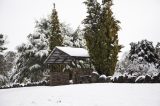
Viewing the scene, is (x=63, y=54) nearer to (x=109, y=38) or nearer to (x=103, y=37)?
(x=103, y=37)

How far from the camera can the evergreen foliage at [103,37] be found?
2895 cm

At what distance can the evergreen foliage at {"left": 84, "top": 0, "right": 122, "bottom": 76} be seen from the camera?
2895 cm

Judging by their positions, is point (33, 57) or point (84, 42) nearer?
point (84, 42)

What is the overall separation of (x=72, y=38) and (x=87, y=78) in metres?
18.7

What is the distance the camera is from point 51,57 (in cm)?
2938

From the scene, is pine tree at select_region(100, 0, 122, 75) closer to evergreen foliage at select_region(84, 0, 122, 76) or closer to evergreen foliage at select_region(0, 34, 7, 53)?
evergreen foliage at select_region(84, 0, 122, 76)

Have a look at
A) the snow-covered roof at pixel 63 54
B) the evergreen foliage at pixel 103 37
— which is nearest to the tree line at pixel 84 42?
the evergreen foliage at pixel 103 37

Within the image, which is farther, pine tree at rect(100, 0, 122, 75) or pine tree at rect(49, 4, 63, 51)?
pine tree at rect(49, 4, 63, 51)

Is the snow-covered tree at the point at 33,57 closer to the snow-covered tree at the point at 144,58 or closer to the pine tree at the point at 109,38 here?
the pine tree at the point at 109,38

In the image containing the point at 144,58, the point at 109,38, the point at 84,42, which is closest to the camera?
the point at 109,38

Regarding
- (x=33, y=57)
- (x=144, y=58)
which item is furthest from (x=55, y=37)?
(x=144, y=58)

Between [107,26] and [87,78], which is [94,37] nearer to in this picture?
[107,26]

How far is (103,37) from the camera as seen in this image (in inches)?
1142

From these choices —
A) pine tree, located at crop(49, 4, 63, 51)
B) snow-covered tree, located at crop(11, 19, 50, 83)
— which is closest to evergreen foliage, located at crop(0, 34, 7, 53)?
snow-covered tree, located at crop(11, 19, 50, 83)
